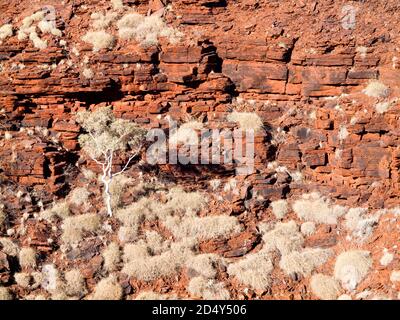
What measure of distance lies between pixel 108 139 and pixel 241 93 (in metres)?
5.74

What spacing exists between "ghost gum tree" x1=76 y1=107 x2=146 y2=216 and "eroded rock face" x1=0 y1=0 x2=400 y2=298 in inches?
24.8

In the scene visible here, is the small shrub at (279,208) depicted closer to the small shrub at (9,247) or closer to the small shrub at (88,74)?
the small shrub at (88,74)

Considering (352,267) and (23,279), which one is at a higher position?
(352,267)

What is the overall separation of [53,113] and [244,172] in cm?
797

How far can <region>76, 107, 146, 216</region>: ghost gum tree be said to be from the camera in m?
17.7

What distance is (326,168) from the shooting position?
18000mm

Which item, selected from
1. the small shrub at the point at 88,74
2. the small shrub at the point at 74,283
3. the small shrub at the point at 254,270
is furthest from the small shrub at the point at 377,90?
the small shrub at the point at 74,283

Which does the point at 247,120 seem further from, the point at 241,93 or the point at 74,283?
the point at 74,283

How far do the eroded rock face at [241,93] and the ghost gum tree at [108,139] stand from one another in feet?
2.06

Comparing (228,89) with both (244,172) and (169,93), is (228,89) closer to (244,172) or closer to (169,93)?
(169,93)

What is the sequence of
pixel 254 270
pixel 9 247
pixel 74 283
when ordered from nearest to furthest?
pixel 74 283 → pixel 254 270 → pixel 9 247

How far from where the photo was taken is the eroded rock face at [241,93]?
57.3ft

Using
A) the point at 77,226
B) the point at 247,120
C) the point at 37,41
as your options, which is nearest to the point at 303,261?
the point at 247,120

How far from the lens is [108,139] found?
1777 centimetres
